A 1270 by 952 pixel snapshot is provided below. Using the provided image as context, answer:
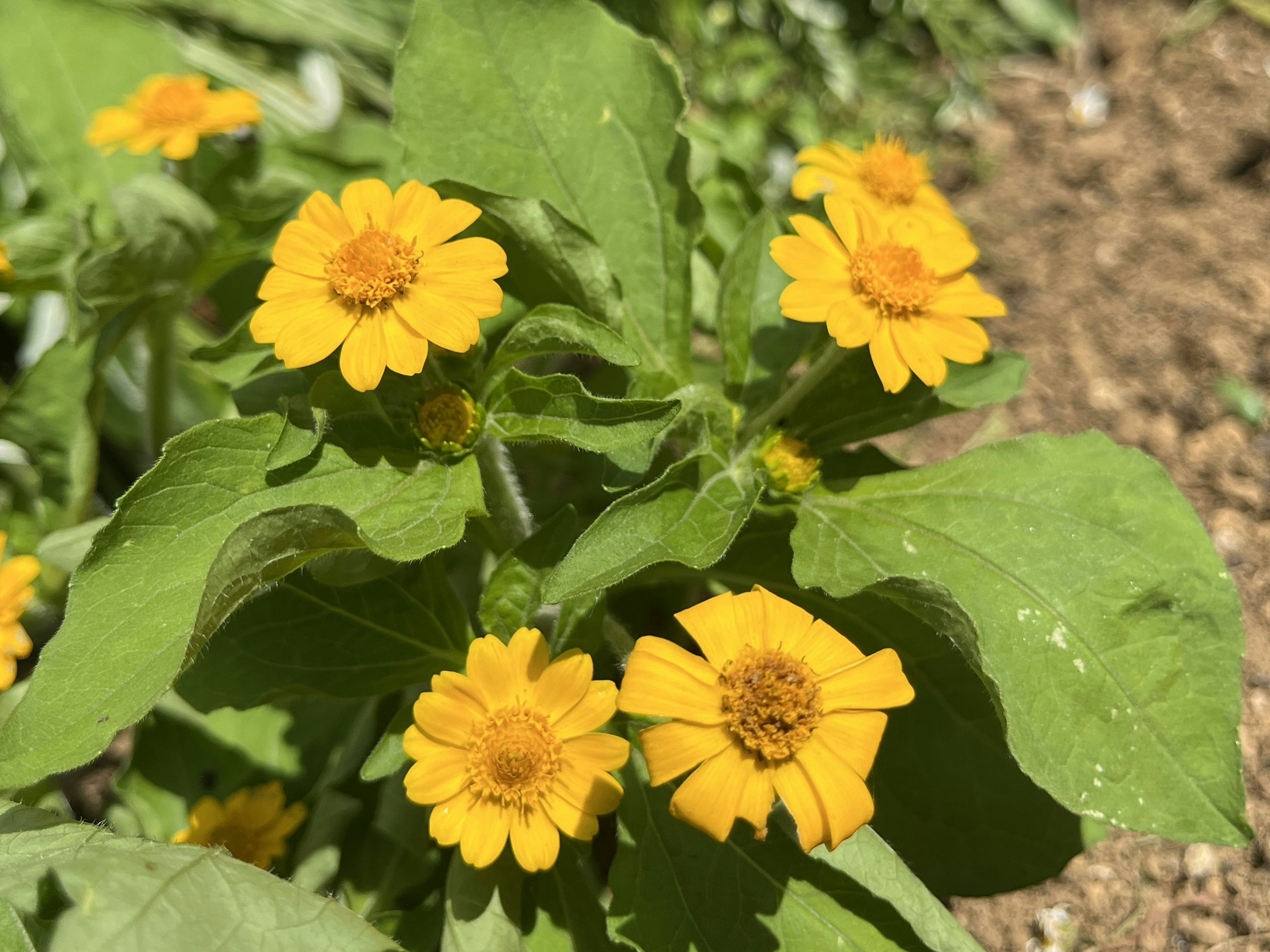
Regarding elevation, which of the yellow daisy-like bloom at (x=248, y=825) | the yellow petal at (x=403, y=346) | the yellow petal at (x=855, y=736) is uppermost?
the yellow petal at (x=403, y=346)

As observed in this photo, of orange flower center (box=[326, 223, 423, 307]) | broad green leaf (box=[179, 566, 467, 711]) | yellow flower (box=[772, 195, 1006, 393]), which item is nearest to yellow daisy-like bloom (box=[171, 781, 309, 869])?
broad green leaf (box=[179, 566, 467, 711])

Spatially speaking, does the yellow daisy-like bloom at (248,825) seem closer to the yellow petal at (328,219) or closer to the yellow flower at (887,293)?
the yellow petal at (328,219)

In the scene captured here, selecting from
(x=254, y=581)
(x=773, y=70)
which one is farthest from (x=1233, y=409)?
(x=254, y=581)

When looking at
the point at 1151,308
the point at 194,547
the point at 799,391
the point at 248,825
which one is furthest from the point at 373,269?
the point at 1151,308

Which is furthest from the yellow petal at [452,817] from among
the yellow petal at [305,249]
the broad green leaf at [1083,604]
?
the yellow petal at [305,249]

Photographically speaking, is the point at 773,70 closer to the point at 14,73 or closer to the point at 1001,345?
the point at 1001,345

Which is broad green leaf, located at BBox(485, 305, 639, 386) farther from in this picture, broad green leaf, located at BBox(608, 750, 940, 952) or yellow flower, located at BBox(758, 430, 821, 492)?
broad green leaf, located at BBox(608, 750, 940, 952)
